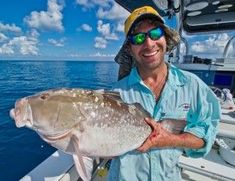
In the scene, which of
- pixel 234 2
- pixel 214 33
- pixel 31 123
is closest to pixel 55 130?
pixel 31 123

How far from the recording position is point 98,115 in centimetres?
132

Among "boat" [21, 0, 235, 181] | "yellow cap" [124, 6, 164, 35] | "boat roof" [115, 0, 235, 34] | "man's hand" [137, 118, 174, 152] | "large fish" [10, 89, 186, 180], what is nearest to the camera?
"large fish" [10, 89, 186, 180]

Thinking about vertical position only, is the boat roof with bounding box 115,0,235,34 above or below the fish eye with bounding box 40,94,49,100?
above

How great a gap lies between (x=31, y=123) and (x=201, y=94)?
3.37ft

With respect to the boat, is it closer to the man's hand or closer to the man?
the man

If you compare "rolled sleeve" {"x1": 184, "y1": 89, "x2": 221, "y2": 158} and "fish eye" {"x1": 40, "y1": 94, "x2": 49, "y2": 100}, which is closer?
"fish eye" {"x1": 40, "y1": 94, "x2": 49, "y2": 100}

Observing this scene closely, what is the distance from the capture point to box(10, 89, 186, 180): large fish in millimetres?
1234

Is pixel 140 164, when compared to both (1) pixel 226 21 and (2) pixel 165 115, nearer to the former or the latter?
(2) pixel 165 115

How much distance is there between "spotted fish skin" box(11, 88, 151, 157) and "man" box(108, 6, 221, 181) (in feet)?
0.36

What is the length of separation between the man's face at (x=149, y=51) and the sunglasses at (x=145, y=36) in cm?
2

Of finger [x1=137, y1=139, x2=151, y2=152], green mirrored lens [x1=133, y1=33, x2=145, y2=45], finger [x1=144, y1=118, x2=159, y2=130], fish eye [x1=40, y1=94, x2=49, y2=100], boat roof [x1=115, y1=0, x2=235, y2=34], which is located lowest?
finger [x1=137, y1=139, x2=151, y2=152]

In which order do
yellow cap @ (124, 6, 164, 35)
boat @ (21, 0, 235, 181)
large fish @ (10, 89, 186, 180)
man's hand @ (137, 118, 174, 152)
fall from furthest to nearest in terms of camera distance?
boat @ (21, 0, 235, 181)
yellow cap @ (124, 6, 164, 35)
man's hand @ (137, 118, 174, 152)
large fish @ (10, 89, 186, 180)

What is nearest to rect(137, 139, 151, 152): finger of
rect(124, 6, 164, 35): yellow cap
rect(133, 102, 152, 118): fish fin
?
rect(133, 102, 152, 118): fish fin

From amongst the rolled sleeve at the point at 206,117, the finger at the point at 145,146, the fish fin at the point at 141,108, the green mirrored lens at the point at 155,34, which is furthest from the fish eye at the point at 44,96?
the rolled sleeve at the point at 206,117
